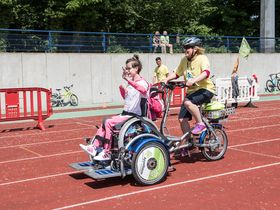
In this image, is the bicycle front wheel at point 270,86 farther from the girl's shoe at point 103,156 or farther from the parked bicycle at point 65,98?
the girl's shoe at point 103,156

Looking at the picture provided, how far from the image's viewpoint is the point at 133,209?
5.08m

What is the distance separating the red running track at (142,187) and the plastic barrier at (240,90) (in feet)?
21.7

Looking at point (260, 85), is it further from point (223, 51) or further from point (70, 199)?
point (70, 199)

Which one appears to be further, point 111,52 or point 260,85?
point 260,85

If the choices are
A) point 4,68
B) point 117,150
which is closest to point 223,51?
point 4,68

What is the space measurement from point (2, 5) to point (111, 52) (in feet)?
32.1

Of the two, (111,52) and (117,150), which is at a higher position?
(111,52)

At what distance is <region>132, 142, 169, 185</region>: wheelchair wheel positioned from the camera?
5.83m

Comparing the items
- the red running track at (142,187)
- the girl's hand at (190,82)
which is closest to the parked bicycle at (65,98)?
the red running track at (142,187)

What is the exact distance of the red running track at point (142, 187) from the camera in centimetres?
531

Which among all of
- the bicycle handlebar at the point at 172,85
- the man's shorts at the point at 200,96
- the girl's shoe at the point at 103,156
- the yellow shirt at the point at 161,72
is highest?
the yellow shirt at the point at 161,72

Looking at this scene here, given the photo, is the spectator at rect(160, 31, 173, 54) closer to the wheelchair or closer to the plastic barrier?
the plastic barrier

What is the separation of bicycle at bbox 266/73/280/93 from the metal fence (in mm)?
2953

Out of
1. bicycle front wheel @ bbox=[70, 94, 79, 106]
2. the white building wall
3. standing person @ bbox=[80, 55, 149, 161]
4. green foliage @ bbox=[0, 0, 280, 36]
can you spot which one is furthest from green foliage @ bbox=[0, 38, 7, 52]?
standing person @ bbox=[80, 55, 149, 161]
